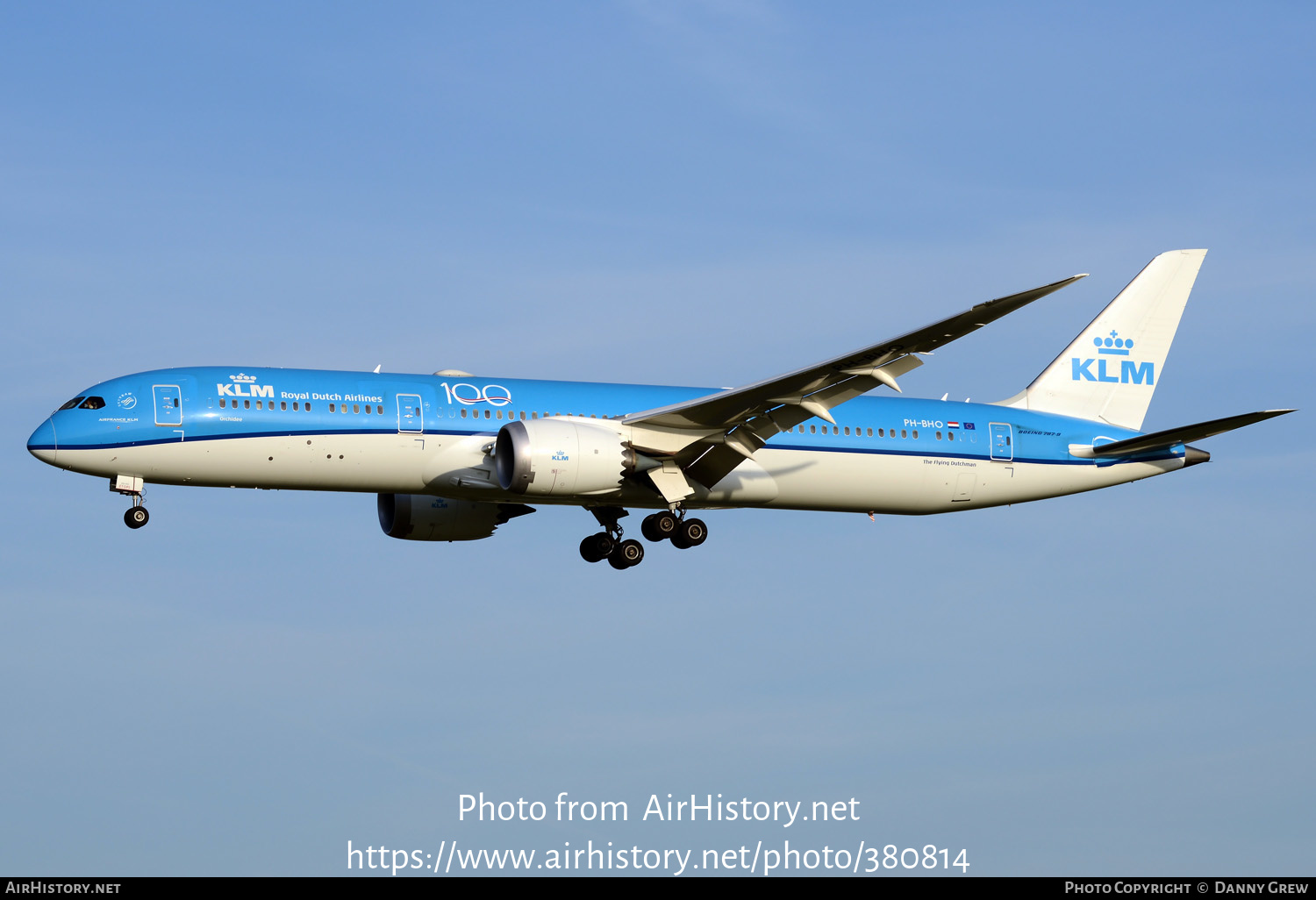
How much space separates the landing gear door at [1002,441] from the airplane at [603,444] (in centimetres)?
4

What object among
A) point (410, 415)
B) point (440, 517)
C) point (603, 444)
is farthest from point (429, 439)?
point (440, 517)

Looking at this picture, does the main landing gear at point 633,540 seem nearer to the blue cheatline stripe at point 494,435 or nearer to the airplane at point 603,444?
the airplane at point 603,444

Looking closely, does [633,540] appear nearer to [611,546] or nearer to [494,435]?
[611,546]

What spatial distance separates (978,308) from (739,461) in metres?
9.55

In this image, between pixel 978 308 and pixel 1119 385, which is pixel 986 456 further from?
pixel 978 308

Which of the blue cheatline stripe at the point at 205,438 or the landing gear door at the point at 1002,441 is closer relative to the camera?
the blue cheatline stripe at the point at 205,438

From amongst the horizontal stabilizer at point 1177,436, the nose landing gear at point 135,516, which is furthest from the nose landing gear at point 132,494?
the horizontal stabilizer at point 1177,436

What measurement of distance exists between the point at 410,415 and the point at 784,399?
8558 millimetres

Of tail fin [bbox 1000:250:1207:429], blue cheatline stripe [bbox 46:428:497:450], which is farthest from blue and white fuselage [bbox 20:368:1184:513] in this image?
tail fin [bbox 1000:250:1207:429]

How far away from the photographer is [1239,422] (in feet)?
127

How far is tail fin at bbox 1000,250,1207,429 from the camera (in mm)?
46000

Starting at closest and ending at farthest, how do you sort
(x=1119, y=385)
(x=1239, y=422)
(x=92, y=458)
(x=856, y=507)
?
(x=92, y=458), (x=1239, y=422), (x=856, y=507), (x=1119, y=385)

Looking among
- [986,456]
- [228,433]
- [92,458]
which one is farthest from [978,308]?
[92,458]

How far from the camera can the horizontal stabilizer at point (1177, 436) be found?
37719mm
